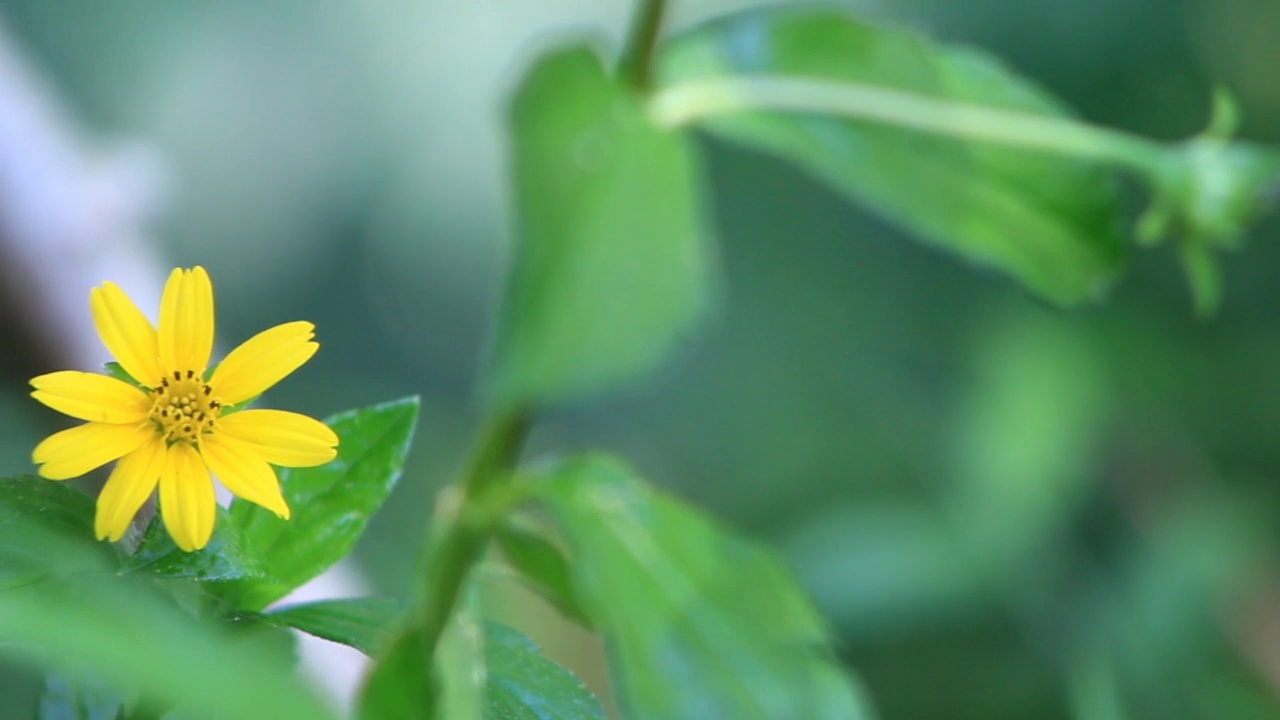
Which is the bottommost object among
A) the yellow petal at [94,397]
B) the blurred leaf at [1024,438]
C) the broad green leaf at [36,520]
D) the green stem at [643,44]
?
the broad green leaf at [36,520]

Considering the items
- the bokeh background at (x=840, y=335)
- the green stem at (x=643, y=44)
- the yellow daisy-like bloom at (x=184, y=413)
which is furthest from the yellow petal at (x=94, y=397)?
the bokeh background at (x=840, y=335)

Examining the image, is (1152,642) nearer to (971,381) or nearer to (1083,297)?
(971,381)

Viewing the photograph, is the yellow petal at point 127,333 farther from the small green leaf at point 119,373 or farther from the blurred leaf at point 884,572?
the blurred leaf at point 884,572

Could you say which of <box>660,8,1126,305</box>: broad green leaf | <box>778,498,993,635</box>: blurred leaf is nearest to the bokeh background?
<box>778,498,993,635</box>: blurred leaf

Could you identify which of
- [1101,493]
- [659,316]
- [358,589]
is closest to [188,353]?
[659,316]

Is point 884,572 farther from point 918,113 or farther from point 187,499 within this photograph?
point 187,499

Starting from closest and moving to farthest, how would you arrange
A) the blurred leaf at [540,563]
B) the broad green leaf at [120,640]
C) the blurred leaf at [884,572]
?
the broad green leaf at [120,640], the blurred leaf at [540,563], the blurred leaf at [884,572]

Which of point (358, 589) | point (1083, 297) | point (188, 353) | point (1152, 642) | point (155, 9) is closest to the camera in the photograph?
point (188, 353)
